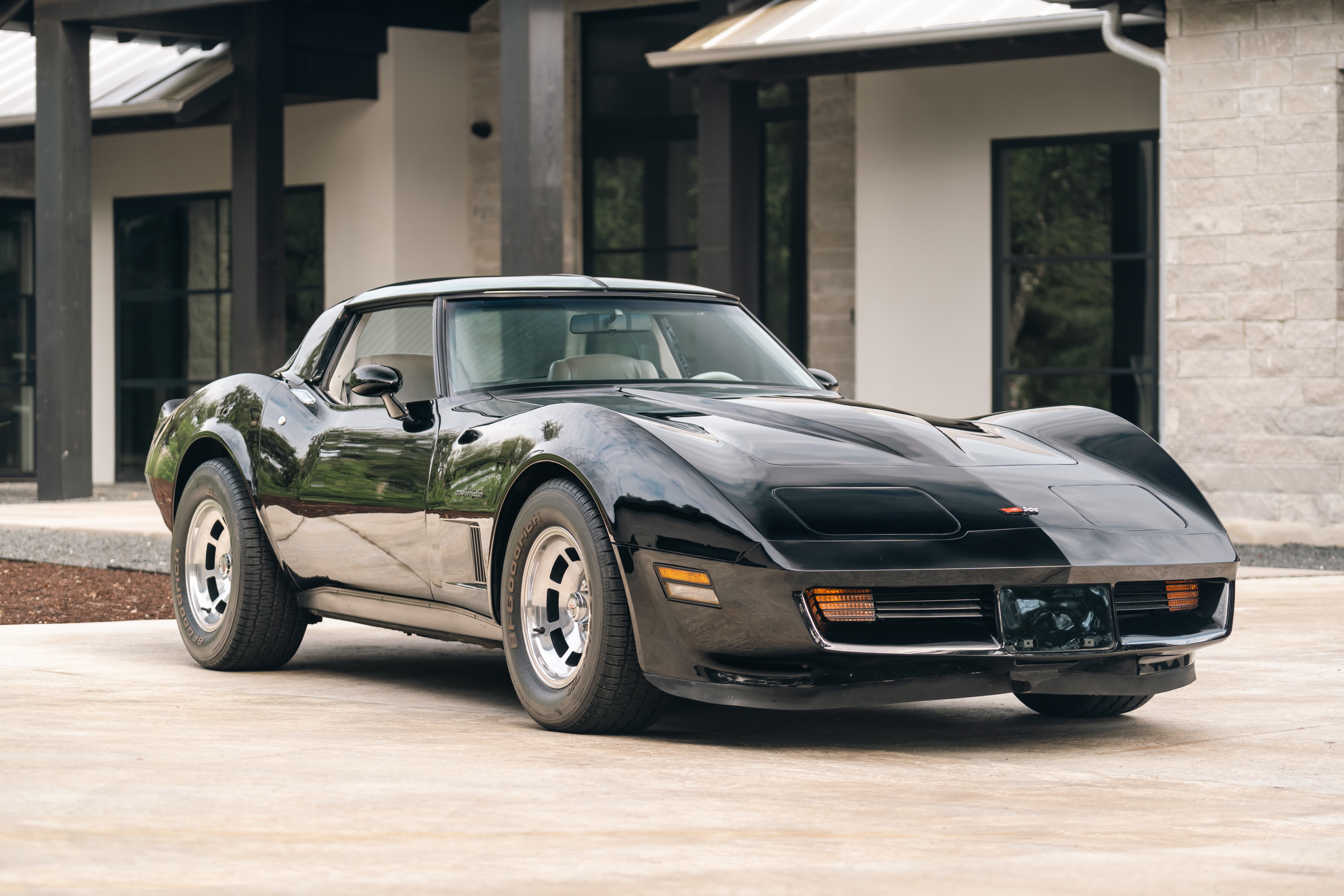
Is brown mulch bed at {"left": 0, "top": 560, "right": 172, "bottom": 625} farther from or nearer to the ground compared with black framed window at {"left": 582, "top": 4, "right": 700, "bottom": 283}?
nearer to the ground

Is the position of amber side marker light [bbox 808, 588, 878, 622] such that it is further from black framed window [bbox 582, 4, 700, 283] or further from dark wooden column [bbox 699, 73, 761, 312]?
black framed window [bbox 582, 4, 700, 283]

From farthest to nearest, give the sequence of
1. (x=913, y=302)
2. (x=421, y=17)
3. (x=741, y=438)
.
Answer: (x=421, y=17) < (x=913, y=302) < (x=741, y=438)

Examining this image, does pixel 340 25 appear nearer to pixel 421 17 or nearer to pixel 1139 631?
pixel 421 17

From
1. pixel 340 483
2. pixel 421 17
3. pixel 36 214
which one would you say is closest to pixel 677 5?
pixel 421 17

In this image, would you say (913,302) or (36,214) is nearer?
(913,302)

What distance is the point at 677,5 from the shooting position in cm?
1891

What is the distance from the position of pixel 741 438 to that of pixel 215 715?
185cm

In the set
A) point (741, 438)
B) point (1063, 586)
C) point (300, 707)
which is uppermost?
point (741, 438)

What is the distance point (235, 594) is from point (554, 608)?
1923mm

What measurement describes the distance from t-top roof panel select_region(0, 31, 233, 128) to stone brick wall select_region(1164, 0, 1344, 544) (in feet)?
31.7

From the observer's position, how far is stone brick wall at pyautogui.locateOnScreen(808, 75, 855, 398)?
690 inches

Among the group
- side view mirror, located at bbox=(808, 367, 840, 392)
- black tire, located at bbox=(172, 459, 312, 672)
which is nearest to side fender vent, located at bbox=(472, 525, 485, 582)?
black tire, located at bbox=(172, 459, 312, 672)

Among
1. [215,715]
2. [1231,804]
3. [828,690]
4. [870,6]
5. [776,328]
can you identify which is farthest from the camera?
[776,328]

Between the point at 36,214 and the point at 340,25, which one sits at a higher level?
the point at 340,25
